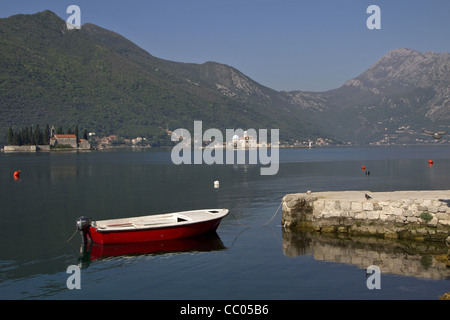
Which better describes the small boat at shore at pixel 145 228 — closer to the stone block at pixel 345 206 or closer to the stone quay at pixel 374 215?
the stone quay at pixel 374 215

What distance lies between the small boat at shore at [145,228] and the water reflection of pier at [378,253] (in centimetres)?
516

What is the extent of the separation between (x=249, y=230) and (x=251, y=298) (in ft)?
41.6

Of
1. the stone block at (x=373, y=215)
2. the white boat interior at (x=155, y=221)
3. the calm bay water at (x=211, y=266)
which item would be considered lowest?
the calm bay water at (x=211, y=266)

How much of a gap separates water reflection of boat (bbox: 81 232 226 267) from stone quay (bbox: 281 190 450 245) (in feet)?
18.3

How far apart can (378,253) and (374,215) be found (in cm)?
343

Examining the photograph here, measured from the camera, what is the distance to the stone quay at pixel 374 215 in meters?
24.7

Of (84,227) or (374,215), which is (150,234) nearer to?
(84,227)

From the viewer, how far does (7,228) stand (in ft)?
105

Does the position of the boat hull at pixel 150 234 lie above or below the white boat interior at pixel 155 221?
→ below

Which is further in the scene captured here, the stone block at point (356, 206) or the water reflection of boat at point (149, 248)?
the stone block at point (356, 206)

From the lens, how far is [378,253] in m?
23.1

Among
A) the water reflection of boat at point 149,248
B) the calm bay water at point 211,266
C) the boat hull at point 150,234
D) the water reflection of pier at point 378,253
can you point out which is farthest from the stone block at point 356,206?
the boat hull at point 150,234
